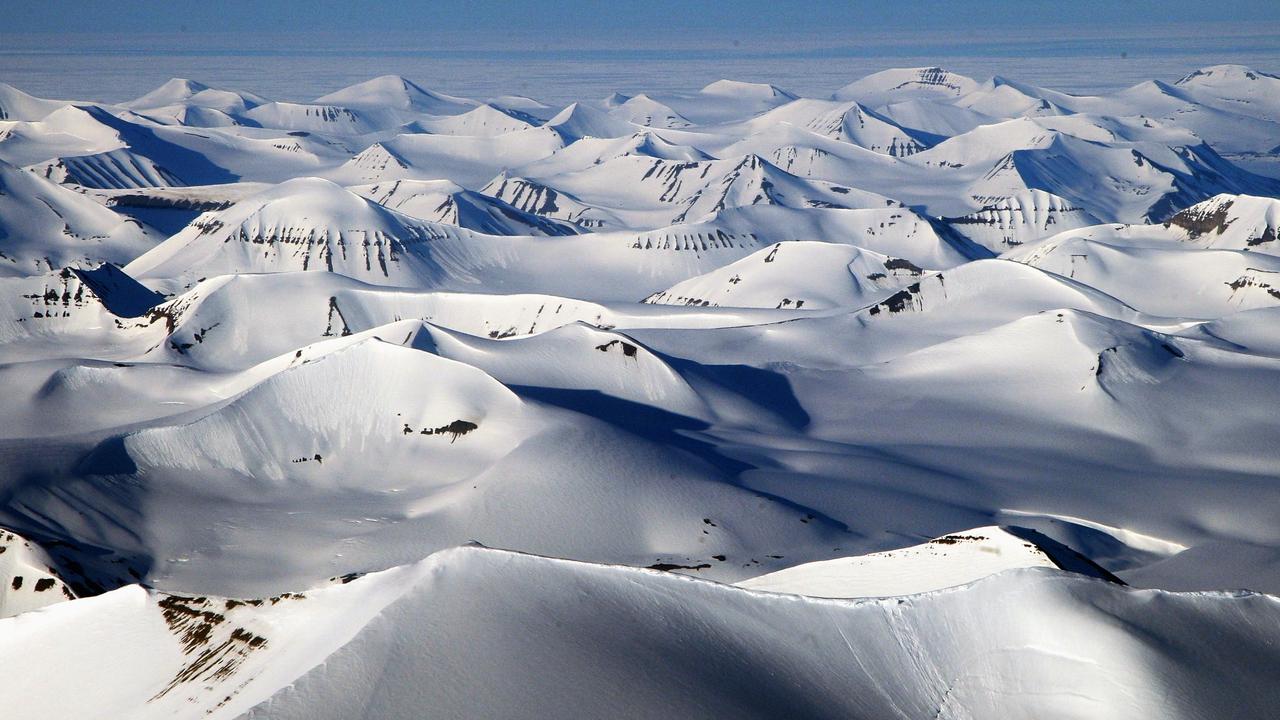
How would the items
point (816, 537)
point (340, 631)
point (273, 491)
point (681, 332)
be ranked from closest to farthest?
point (340, 631), point (816, 537), point (273, 491), point (681, 332)

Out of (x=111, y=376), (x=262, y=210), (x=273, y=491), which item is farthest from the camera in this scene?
(x=262, y=210)

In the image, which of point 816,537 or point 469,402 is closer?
point 816,537

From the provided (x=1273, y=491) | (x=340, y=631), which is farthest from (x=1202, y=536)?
(x=340, y=631)

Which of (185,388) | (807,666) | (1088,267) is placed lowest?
(1088,267)

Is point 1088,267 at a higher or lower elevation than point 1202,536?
lower

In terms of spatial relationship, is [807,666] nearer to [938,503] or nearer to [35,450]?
[938,503]

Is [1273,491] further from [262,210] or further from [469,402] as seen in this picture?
[262,210]

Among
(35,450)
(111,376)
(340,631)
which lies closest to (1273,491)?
(340,631)
